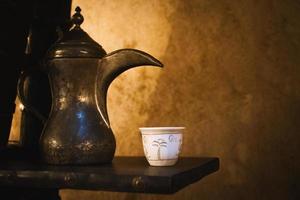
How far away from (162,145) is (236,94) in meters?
0.87

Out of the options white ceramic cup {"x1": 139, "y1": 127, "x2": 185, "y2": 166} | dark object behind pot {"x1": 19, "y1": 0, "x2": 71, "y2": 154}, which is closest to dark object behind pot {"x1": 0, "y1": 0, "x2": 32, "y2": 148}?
dark object behind pot {"x1": 19, "y1": 0, "x2": 71, "y2": 154}

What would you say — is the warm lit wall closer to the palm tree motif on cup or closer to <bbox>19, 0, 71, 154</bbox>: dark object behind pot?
<bbox>19, 0, 71, 154</bbox>: dark object behind pot

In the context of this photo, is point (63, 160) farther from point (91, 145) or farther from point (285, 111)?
point (285, 111)

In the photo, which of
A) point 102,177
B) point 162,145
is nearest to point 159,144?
point 162,145

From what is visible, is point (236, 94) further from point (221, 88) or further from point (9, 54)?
point (9, 54)

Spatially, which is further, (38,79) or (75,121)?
(38,79)

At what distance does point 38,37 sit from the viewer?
4.61ft

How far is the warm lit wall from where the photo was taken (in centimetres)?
174

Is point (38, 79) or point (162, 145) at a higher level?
point (38, 79)

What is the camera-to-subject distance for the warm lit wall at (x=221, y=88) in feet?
5.70

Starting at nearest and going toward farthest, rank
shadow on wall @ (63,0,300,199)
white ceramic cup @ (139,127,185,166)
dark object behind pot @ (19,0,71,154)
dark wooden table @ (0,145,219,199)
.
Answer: dark wooden table @ (0,145,219,199) → white ceramic cup @ (139,127,185,166) → dark object behind pot @ (19,0,71,154) → shadow on wall @ (63,0,300,199)

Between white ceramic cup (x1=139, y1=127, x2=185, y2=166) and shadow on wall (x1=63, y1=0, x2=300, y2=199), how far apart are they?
32.5 inches

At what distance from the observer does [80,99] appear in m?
1.11

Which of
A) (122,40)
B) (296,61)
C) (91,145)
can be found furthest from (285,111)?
(91,145)
